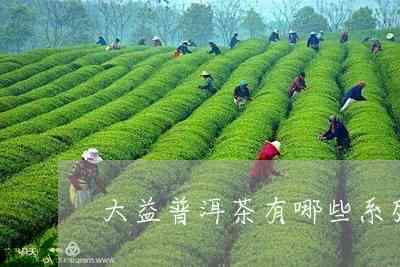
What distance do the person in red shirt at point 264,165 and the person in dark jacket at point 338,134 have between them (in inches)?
197

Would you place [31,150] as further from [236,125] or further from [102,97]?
[102,97]

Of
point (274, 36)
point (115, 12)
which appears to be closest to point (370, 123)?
point (274, 36)

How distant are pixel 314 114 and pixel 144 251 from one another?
17.1m

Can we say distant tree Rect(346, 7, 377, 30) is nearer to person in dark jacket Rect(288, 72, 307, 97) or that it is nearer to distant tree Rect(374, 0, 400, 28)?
distant tree Rect(374, 0, 400, 28)

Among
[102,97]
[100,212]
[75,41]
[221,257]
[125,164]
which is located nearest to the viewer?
[221,257]

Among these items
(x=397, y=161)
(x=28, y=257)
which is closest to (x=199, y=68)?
(x=397, y=161)

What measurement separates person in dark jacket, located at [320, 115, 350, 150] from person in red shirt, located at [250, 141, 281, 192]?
16.4ft

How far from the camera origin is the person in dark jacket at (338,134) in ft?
76.6

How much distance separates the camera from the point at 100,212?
16219 mm

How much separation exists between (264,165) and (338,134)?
5.54m

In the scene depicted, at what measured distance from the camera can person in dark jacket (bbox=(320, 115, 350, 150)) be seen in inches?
919

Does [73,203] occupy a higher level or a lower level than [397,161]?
lower

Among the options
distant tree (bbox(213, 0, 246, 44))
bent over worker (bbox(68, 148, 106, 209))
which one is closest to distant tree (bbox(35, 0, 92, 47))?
distant tree (bbox(213, 0, 246, 44))

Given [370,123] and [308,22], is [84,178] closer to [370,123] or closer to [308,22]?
[370,123]
